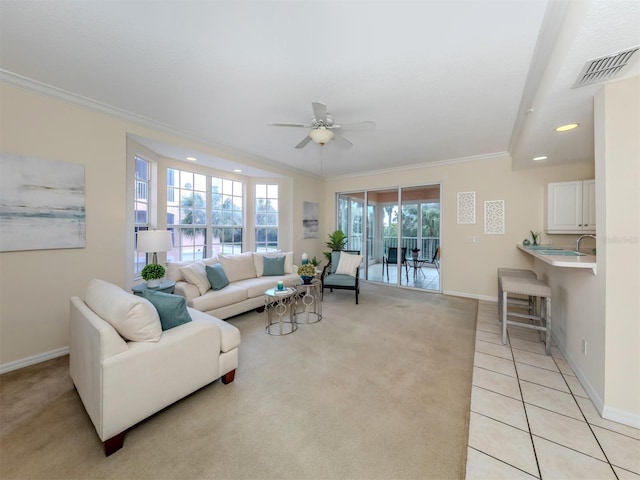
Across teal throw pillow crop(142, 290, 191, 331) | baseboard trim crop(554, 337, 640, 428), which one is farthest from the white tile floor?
teal throw pillow crop(142, 290, 191, 331)

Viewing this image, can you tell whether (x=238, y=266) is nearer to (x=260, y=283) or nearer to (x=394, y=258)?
(x=260, y=283)

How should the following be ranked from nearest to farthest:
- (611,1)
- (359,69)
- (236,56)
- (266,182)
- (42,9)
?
(611,1)
(42,9)
(236,56)
(359,69)
(266,182)

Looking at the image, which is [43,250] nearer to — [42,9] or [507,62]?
[42,9]

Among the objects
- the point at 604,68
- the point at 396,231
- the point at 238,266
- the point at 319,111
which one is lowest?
the point at 238,266

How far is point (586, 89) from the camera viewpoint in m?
1.88

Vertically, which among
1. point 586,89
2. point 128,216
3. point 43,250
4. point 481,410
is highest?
point 586,89

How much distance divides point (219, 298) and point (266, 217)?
2.93 metres

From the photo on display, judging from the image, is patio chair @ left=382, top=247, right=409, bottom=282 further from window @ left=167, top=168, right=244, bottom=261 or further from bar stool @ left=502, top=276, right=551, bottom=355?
window @ left=167, top=168, right=244, bottom=261

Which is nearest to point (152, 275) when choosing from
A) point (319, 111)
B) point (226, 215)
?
point (226, 215)

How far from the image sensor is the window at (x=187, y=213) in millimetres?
4508

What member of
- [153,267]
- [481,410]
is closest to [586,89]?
[481,410]

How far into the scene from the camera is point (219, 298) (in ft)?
11.2

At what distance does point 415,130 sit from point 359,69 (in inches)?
65.1

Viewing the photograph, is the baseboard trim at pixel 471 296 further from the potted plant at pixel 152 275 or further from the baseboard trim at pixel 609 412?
the potted plant at pixel 152 275
